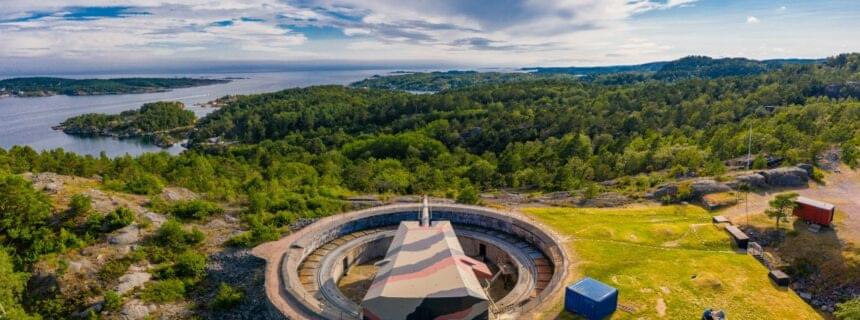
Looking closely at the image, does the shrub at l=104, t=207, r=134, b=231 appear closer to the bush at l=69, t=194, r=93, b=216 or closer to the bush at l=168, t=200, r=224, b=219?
the bush at l=69, t=194, r=93, b=216

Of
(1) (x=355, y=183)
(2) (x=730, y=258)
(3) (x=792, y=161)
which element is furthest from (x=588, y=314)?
(3) (x=792, y=161)

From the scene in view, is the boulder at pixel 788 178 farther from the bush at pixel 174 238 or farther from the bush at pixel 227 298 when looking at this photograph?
the bush at pixel 174 238

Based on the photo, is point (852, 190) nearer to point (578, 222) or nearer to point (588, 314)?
point (578, 222)

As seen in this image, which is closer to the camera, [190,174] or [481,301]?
[481,301]

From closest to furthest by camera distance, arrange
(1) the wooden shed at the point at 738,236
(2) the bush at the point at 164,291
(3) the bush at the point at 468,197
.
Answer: (2) the bush at the point at 164,291
(1) the wooden shed at the point at 738,236
(3) the bush at the point at 468,197

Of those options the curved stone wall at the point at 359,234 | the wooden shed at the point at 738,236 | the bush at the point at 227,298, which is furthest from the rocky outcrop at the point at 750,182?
the bush at the point at 227,298

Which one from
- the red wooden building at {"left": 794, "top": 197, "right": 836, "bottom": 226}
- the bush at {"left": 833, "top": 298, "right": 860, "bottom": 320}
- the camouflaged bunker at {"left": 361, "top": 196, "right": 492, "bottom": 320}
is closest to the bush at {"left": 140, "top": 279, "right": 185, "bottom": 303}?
the camouflaged bunker at {"left": 361, "top": 196, "right": 492, "bottom": 320}

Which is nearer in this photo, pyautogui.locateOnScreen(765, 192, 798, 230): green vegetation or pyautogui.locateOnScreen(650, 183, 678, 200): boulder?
pyautogui.locateOnScreen(765, 192, 798, 230): green vegetation
